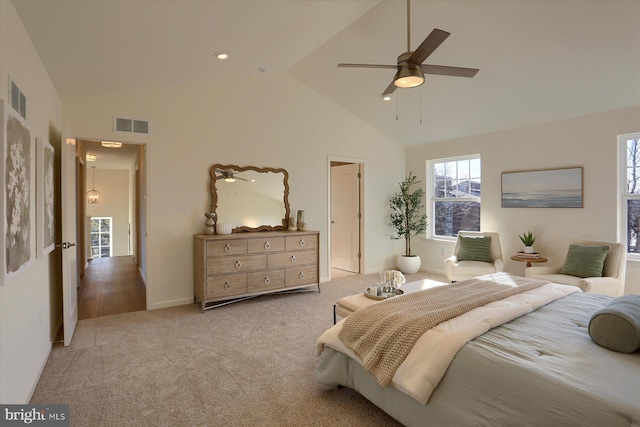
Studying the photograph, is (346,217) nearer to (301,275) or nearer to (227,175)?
(301,275)

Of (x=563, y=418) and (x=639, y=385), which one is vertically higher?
(x=639, y=385)

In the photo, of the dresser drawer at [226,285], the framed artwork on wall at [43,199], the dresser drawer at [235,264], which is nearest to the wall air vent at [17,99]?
the framed artwork on wall at [43,199]

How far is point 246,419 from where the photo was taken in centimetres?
202

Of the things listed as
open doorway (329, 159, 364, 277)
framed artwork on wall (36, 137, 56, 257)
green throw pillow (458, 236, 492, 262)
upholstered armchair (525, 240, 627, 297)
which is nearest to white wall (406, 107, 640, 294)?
upholstered armchair (525, 240, 627, 297)

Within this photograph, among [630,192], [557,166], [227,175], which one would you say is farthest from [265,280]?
[630,192]

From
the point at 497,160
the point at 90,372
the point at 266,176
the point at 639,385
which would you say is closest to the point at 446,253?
the point at 497,160

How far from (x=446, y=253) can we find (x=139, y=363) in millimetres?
4918

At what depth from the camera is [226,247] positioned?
4.15 meters

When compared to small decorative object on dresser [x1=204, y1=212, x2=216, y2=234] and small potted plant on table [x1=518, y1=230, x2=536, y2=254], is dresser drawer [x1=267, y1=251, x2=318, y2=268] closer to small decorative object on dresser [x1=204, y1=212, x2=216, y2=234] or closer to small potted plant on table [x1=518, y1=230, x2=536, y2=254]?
small decorative object on dresser [x1=204, y1=212, x2=216, y2=234]

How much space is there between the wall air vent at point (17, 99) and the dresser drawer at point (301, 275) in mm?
3218

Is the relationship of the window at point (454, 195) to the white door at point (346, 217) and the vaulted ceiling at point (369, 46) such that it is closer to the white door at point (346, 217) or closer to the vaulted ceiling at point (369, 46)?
the vaulted ceiling at point (369, 46)

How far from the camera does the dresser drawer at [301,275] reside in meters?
4.68

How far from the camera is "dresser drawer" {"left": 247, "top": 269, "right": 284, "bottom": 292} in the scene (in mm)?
4359

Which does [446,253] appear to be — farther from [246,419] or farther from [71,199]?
[71,199]
